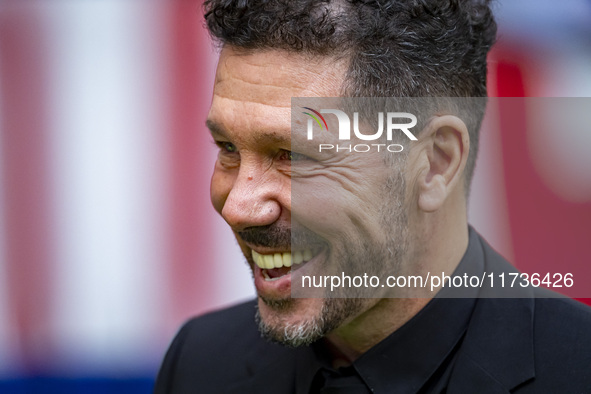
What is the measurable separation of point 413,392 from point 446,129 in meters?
0.57

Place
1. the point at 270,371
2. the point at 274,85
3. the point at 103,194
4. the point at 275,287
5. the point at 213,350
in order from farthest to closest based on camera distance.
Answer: the point at 103,194
the point at 213,350
the point at 270,371
the point at 275,287
the point at 274,85

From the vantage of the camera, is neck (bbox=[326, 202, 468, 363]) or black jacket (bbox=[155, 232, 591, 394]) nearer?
black jacket (bbox=[155, 232, 591, 394])

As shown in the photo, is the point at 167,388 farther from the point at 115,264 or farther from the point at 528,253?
the point at 528,253

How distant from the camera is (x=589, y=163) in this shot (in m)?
1.82

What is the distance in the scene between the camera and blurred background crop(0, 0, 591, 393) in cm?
255

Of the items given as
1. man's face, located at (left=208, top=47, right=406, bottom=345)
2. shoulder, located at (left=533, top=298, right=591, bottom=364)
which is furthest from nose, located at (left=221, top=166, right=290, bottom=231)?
shoulder, located at (left=533, top=298, right=591, bottom=364)

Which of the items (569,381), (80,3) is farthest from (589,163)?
(80,3)

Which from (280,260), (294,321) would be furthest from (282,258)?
(294,321)

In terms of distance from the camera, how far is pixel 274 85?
4.49 ft

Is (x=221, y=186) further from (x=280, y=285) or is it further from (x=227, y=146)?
(x=280, y=285)

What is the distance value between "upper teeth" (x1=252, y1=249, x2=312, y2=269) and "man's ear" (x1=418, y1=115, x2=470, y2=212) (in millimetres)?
275

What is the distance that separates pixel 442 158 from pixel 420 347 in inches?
16.5

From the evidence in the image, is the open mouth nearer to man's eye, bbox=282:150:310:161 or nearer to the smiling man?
the smiling man

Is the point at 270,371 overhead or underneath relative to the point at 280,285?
underneath
